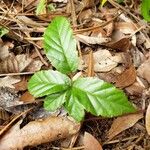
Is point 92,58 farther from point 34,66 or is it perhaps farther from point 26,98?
point 26,98

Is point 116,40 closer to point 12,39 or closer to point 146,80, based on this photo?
point 146,80

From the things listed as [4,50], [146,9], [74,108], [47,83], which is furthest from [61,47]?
[146,9]

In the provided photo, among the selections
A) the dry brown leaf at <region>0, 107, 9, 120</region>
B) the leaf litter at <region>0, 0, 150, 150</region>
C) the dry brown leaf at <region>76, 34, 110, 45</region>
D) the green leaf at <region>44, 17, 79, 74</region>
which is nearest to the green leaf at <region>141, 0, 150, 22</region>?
the leaf litter at <region>0, 0, 150, 150</region>

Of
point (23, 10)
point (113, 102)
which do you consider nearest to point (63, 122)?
point (113, 102)

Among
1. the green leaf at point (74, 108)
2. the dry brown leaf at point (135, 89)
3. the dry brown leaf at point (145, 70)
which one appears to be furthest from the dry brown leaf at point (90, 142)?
the dry brown leaf at point (145, 70)

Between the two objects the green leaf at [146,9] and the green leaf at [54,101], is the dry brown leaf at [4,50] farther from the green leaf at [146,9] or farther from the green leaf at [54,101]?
the green leaf at [146,9]
